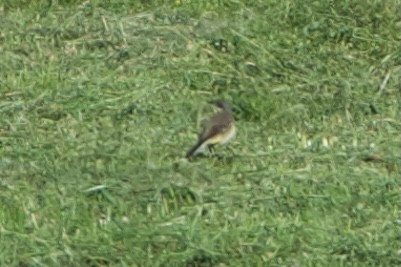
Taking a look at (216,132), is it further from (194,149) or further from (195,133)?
(195,133)

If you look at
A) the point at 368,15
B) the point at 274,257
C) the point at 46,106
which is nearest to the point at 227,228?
the point at 274,257

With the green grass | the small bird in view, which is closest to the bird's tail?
the small bird

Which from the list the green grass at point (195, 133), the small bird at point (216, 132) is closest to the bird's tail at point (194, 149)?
the small bird at point (216, 132)

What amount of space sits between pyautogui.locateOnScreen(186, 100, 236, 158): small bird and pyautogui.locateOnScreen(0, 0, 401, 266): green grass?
0.27 ft

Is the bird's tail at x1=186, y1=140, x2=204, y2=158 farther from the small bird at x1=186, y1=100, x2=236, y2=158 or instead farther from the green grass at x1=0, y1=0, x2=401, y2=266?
the green grass at x1=0, y1=0, x2=401, y2=266

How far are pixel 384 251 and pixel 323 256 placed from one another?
26 cm

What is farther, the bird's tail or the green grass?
the bird's tail

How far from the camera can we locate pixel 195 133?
874 centimetres

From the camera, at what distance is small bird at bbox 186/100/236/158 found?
27.4ft

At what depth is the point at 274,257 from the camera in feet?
23.4

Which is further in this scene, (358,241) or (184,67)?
(184,67)

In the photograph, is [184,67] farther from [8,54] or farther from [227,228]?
[227,228]

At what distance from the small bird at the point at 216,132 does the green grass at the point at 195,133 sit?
0.27 ft

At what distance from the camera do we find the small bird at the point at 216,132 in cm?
836
